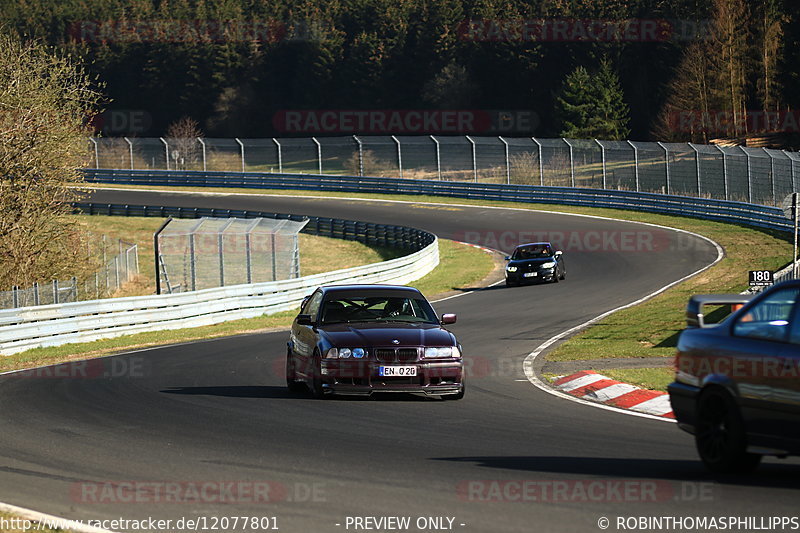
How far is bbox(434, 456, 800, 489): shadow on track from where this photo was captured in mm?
8539

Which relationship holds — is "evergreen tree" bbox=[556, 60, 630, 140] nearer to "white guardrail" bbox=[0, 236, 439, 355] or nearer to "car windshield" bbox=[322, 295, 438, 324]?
"white guardrail" bbox=[0, 236, 439, 355]

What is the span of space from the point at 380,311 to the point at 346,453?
4.91 m

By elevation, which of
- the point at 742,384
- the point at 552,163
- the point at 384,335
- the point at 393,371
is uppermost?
the point at 742,384

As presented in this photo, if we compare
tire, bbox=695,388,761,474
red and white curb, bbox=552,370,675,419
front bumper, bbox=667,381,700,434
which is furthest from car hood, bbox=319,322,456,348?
tire, bbox=695,388,761,474

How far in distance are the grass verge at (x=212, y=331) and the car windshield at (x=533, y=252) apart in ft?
6.02

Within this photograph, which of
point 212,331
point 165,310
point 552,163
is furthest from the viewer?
point 552,163

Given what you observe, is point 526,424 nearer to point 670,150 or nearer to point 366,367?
point 366,367

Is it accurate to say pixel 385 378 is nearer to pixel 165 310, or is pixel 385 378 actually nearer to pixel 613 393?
pixel 613 393

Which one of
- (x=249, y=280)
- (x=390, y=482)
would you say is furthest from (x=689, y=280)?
(x=390, y=482)

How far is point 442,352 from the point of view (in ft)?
45.3

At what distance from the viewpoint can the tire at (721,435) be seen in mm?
8469

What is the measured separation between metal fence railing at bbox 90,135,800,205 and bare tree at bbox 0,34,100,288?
25.2 metres

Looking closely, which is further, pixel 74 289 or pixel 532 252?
pixel 532 252

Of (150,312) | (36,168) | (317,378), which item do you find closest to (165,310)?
(150,312)
